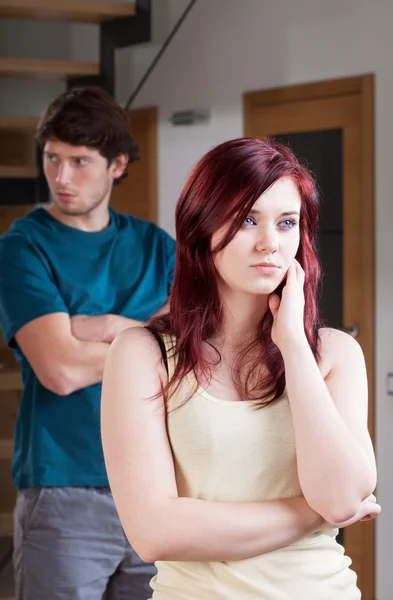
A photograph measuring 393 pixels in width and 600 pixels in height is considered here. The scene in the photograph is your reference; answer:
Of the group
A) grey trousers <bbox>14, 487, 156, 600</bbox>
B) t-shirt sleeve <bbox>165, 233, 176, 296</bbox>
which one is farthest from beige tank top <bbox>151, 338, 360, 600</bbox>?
t-shirt sleeve <bbox>165, 233, 176, 296</bbox>

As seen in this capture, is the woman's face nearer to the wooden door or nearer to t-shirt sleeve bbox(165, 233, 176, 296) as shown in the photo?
t-shirt sleeve bbox(165, 233, 176, 296)

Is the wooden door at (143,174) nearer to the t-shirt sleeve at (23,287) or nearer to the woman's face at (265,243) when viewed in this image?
the t-shirt sleeve at (23,287)

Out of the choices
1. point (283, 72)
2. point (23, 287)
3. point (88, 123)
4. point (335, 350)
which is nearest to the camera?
point (335, 350)

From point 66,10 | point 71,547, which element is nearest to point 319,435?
point 71,547

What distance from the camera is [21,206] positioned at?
372 centimetres

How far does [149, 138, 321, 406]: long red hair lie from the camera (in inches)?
46.2

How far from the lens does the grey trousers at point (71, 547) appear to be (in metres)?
1.88

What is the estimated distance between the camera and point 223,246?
1.19m

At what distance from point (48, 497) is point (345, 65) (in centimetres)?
277

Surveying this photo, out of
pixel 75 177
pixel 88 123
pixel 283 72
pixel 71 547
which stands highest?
pixel 283 72

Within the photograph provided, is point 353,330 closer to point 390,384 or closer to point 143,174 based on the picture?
point 390,384

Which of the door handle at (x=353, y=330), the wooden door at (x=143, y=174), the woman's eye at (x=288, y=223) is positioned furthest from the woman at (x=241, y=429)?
the wooden door at (x=143, y=174)

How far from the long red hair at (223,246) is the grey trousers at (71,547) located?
74 cm

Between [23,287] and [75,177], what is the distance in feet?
0.97
